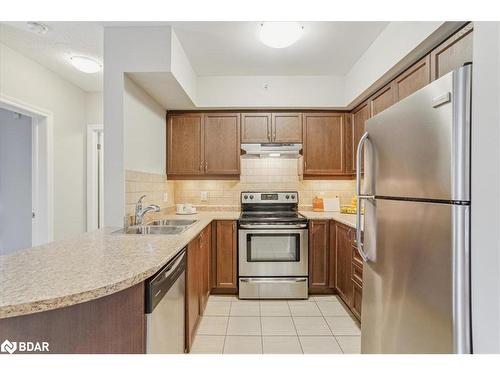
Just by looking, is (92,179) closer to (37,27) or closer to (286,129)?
(37,27)

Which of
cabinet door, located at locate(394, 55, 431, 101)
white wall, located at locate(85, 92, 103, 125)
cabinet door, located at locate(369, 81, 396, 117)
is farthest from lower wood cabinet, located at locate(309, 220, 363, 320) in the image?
white wall, located at locate(85, 92, 103, 125)

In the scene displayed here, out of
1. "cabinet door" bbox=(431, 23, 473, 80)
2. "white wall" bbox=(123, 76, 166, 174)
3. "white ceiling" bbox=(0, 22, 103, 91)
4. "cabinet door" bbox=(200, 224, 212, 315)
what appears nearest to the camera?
"cabinet door" bbox=(431, 23, 473, 80)

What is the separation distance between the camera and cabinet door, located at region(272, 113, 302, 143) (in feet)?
11.3

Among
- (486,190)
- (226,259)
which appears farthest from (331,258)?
(486,190)

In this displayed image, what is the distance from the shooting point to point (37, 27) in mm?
2193

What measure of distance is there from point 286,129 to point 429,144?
7.66 feet

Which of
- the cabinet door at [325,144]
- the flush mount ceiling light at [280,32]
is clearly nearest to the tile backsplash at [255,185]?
the cabinet door at [325,144]

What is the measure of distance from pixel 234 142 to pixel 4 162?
273cm

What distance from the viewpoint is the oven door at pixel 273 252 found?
9.95 ft

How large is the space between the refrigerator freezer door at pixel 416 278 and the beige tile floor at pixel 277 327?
1.92 feet

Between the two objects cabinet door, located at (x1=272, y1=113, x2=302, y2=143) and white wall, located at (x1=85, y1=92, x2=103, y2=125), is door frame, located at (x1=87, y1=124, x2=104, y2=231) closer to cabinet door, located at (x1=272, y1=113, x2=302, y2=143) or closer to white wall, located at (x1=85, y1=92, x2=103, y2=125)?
white wall, located at (x1=85, y1=92, x2=103, y2=125)

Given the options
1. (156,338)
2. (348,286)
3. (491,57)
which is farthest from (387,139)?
(348,286)

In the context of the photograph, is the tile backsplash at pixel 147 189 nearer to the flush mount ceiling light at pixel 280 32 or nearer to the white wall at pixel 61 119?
the white wall at pixel 61 119

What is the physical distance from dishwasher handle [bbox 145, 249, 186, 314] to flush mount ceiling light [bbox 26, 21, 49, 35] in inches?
81.3
